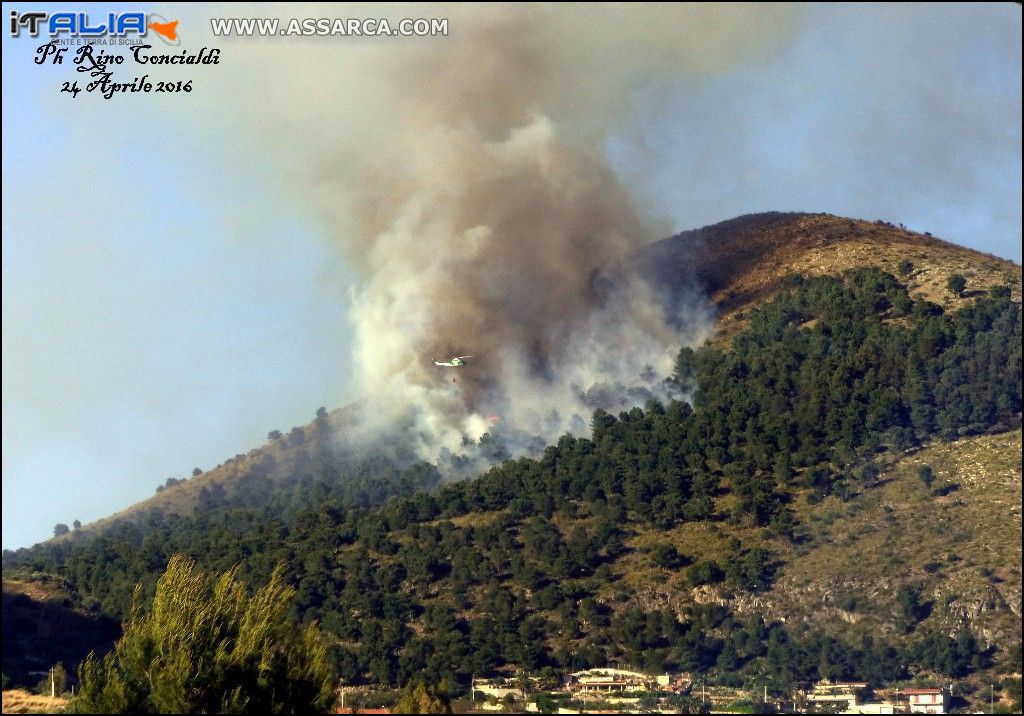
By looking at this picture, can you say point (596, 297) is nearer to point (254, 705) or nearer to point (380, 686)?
point (380, 686)

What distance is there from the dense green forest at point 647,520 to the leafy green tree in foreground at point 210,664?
126ft

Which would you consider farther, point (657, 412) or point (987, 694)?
point (657, 412)

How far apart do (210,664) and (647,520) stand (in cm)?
6230

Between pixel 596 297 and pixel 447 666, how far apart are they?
179ft

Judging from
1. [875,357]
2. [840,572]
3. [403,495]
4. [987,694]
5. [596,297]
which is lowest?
[987,694]

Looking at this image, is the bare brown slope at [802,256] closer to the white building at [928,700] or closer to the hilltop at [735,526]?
the hilltop at [735,526]

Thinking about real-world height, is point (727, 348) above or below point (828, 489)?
above

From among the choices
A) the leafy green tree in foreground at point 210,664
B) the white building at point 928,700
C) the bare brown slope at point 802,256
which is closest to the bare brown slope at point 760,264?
the bare brown slope at point 802,256

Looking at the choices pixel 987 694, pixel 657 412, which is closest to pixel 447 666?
pixel 987 694

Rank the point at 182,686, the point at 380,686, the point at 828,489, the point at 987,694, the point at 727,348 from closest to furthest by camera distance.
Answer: the point at 182,686
the point at 987,694
the point at 380,686
the point at 828,489
the point at 727,348

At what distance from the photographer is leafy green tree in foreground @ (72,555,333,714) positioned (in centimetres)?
5428

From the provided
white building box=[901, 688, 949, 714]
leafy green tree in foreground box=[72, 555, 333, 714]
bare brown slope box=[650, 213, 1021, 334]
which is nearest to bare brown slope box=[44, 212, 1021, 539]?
bare brown slope box=[650, 213, 1021, 334]

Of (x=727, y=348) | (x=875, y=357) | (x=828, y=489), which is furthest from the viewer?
(x=727, y=348)

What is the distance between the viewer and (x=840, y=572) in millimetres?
101938
